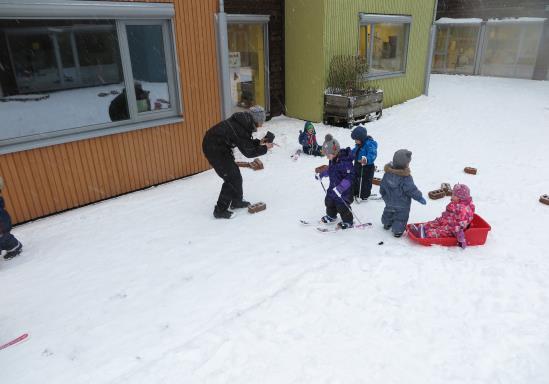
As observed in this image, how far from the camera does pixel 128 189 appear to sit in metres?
6.94

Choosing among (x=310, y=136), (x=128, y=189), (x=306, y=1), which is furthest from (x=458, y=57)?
(x=128, y=189)

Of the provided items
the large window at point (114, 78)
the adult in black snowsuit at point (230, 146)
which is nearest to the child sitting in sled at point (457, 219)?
the adult in black snowsuit at point (230, 146)

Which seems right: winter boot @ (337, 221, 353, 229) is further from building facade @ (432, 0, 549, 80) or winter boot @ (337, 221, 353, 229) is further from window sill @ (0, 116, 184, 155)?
building facade @ (432, 0, 549, 80)

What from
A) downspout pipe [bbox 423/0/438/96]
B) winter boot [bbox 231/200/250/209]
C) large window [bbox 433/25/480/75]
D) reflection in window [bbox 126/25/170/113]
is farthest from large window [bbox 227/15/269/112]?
large window [bbox 433/25/480/75]

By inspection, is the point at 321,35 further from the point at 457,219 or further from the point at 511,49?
the point at 511,49

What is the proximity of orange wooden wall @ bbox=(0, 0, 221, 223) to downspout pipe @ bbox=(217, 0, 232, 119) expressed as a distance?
101 millimetres

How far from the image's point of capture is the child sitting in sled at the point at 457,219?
4.83 m

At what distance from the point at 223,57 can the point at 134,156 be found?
101 inches

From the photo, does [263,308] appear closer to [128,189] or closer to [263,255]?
[263,255]

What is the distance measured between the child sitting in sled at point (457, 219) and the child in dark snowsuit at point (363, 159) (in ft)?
4.94

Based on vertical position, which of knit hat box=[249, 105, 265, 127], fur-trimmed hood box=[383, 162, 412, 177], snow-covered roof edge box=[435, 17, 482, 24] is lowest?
fur-trimmed hood box=[383, 162, 412, 177]

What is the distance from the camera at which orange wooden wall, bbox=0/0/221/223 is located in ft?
19.1

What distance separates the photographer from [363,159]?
5980 millimetres

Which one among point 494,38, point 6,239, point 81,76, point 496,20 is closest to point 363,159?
point 6,239
